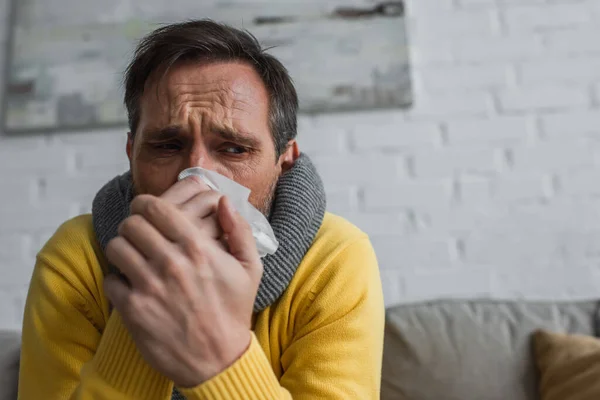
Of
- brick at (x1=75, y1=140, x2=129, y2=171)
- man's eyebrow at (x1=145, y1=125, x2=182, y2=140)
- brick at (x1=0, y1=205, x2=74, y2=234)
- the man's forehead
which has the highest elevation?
the man's forehead

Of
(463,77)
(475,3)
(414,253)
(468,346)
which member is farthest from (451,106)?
(468,346)

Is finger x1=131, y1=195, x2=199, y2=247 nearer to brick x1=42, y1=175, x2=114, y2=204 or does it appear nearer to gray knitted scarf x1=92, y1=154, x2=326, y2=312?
gray knitted scarf x1=92, y1=154, x2=326, y2=312

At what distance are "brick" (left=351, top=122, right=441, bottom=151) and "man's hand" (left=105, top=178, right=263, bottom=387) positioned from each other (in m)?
1.04

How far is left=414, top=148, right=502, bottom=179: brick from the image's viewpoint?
5.40 ft

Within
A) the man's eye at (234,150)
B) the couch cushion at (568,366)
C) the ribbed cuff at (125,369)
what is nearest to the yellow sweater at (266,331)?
the ribbed cuff at (125,369)

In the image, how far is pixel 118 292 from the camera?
2.23 ft

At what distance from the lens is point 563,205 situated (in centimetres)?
163

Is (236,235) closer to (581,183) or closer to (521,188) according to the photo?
(521,188)

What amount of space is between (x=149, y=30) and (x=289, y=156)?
2.85 ft

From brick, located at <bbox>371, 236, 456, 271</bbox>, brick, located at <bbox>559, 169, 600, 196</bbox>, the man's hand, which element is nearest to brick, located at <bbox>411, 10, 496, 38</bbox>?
brick, located at <bbox>559, 169, 600, 196</bbox>

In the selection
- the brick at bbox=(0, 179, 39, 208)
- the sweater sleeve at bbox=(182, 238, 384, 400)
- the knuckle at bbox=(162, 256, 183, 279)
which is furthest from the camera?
the brick at bbox=(0, 179, 39, 208)

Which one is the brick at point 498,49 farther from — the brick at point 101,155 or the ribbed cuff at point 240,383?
the ribbed cuff at point 240,383

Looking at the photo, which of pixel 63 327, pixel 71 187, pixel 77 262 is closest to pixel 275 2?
pixel 71 187

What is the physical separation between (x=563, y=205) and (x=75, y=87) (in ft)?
4.84
